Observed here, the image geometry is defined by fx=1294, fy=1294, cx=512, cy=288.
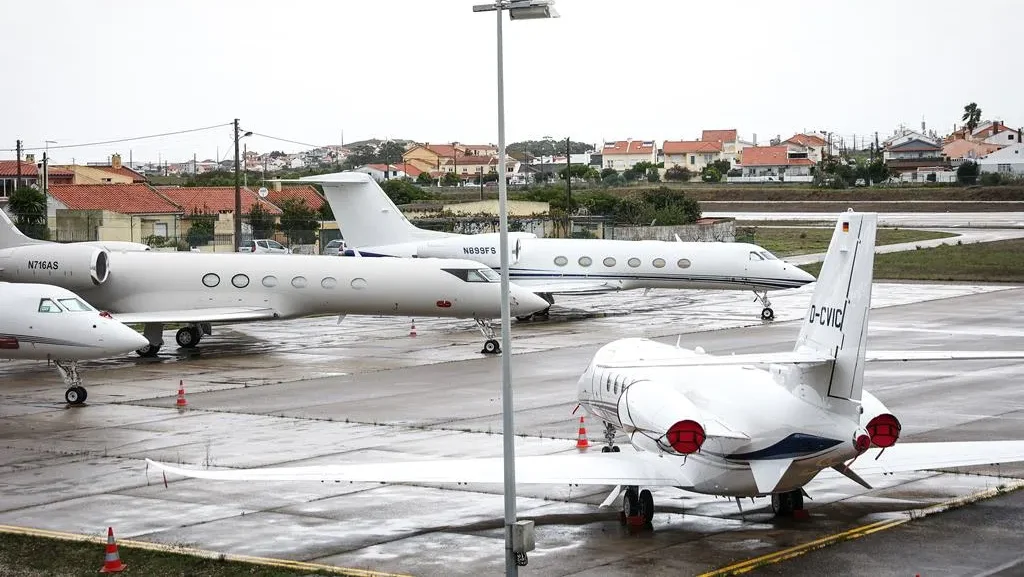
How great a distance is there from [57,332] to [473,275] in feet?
43.0

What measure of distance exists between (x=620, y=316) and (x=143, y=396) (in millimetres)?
20812

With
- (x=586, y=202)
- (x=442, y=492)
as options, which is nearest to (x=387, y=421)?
(x=442, y=492)

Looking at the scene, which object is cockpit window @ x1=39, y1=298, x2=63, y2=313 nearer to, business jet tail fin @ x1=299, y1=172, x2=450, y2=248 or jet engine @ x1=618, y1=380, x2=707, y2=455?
jet engine @ x1=618, y1=380, x2=707, y2=455

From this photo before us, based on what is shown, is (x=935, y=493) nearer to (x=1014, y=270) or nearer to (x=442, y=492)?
(x=442, y=492)

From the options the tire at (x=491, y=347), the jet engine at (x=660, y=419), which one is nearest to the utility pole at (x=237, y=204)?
the tire at (x=491, y=347)

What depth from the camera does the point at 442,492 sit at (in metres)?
19.4

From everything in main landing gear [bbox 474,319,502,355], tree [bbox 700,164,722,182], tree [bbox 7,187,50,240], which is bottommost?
main landing gear [bbox 474,319,502,355]

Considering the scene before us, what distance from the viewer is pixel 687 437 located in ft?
49.2

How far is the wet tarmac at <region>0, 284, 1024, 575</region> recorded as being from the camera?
1639 centimetres

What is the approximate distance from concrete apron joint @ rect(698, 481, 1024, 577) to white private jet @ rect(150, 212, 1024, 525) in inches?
28.4

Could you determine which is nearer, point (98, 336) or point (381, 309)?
point (98, 336)

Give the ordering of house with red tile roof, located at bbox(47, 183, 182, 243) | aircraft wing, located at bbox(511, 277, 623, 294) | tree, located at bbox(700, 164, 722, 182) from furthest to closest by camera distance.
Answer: tree, located at bbox(700, 164, 722, 182)
house with red tile roof, located at bbox(47, 183, 182, 243)
aircraft wing, located at bbox(511, 277, 623, 294)

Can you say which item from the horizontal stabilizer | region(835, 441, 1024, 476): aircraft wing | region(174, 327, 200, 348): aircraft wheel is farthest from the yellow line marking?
region(174, 327, 200, 348): aircraft wheel

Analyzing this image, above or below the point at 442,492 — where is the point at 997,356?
above
